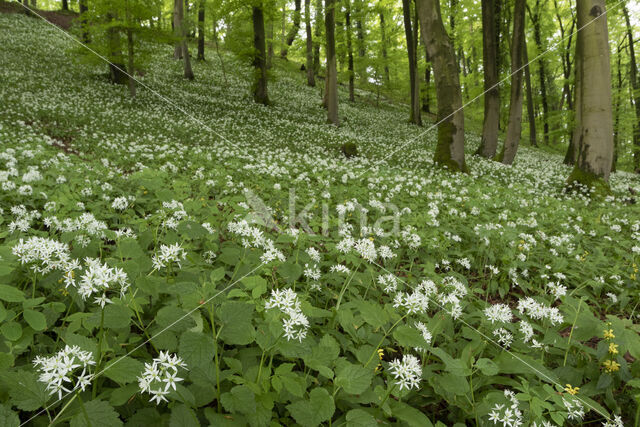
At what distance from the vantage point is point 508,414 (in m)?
1.61

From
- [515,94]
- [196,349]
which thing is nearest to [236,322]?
[196,349]

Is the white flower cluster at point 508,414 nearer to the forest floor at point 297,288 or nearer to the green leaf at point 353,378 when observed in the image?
the forest floor at point 297,288

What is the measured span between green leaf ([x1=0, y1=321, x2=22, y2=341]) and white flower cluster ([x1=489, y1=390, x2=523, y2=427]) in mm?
2299

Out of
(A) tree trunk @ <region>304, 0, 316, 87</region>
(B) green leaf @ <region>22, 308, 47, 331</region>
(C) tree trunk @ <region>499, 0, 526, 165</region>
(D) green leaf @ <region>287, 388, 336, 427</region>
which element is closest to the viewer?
(D) green leaf @ <region>287, 388, 336, 427</region>

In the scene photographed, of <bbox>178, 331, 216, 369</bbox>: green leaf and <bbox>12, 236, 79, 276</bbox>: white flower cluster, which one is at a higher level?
<bbox>12, 236, 79, 276</bbox>: white flower cluster

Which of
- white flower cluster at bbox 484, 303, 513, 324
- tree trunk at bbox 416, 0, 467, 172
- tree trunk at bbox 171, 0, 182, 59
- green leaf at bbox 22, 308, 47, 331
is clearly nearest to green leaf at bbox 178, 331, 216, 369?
green leaf at bbox 22, 308, 47, 331

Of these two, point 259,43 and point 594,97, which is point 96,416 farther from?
point 259,43

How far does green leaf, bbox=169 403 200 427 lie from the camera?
129 cm

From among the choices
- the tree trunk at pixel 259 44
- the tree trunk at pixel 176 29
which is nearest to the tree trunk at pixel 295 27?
the tree trunk at pixel 176 29

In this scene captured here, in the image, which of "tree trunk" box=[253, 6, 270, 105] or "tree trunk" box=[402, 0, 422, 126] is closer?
"tree trunk" box=[253, 6, 270, 105]

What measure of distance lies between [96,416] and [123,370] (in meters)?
0.16

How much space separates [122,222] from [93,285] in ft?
9.23

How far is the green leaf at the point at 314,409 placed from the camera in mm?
1365

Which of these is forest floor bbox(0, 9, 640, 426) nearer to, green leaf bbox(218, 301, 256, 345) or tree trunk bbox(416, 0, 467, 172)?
green leaf bbox(218, 301, 256, 345)
